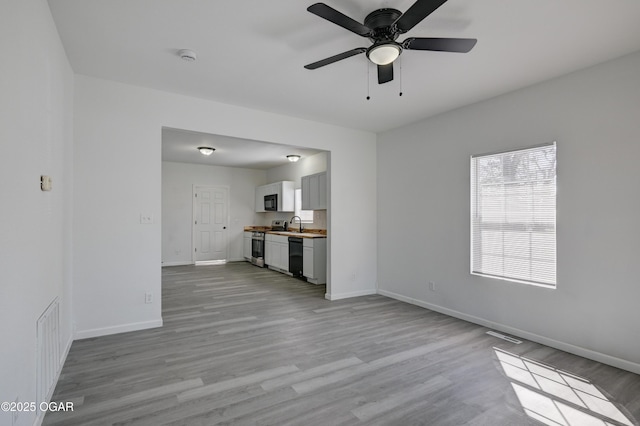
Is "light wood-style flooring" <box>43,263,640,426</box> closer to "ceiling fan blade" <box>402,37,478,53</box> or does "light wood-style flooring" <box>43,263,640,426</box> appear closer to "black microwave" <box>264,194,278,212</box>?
"ceiling fan blade" <box>402,37,478,53</box>

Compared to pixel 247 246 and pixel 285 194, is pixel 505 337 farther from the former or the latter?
pixel 247 246

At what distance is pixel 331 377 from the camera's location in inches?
101

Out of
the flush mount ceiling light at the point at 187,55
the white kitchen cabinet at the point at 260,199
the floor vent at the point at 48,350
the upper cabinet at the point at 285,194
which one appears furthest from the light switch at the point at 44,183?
the white kitchen cabinet at the point at 260,199

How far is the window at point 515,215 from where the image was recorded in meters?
3.29

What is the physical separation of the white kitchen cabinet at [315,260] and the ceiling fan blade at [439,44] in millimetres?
4297

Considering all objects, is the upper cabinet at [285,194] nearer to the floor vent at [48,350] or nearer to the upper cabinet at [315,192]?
the upper cabinet at [315,192]

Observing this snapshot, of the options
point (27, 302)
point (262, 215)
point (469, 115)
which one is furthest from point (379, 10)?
point (262, 215)

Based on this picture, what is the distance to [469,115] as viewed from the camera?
4.03m

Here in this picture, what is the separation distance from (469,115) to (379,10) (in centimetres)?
238

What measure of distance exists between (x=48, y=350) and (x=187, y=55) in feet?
8.18

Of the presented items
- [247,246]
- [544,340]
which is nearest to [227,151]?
[247,246]

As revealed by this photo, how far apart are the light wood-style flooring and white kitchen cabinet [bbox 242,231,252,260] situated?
4.71 meters

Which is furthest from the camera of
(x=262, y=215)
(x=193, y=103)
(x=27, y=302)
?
(x=262, y=215)

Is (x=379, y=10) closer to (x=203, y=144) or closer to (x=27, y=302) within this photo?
(x=27, y=302)
